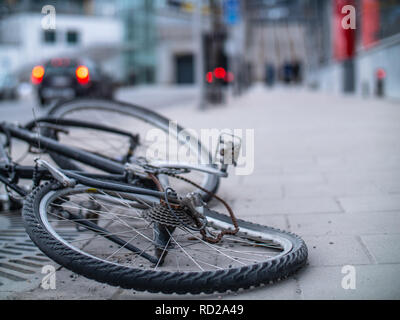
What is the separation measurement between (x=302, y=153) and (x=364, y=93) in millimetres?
16137

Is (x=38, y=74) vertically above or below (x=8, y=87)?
above

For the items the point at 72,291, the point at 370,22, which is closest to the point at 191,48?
the point at 370,22

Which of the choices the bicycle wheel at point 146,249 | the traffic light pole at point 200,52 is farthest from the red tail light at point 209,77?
the bicycle wheel at point 146,249

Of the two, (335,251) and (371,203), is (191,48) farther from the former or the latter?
(335,251)

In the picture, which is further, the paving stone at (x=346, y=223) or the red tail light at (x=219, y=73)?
the red tail light at (x=219, y=73)

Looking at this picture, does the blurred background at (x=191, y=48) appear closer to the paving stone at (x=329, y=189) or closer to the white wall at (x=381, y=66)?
the white wall at (x=381, y=66)

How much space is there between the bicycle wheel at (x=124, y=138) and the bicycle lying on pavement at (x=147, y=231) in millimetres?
532

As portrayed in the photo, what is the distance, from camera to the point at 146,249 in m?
2.73

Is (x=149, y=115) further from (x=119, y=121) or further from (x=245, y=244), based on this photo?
(x=245, y=244)

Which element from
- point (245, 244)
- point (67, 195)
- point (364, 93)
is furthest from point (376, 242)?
point (364, 93)

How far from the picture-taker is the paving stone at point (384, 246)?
2.88m

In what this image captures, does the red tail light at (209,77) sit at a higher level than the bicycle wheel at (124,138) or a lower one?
higher

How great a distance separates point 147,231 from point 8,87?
31201mm

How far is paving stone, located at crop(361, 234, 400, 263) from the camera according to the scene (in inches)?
113
